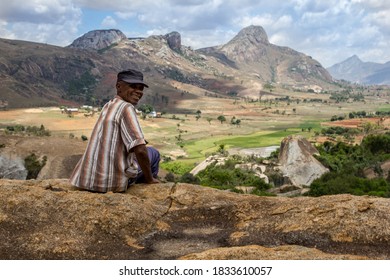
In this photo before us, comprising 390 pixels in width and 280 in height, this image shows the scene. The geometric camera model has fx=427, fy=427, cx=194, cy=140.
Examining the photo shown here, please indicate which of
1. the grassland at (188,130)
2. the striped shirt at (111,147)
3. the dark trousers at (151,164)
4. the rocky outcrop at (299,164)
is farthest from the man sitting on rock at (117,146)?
the grassland at (188,130)

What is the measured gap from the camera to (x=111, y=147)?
8.89 m

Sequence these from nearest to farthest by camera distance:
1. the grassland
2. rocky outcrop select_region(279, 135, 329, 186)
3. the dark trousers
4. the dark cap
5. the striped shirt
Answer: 1. the striped shirt
2. the dark cap
3. the dark trousers
4. rocky outcrop select_region(279, 135, 329, 186)
5. the grassland

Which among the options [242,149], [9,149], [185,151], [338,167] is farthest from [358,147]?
[9,149]

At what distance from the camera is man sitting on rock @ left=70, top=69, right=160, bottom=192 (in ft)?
29.0

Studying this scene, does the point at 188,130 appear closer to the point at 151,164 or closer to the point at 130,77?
the point at 151,164

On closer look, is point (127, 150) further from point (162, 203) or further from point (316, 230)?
point (316, 230)

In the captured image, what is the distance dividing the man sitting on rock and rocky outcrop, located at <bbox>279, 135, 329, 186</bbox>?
62.9m

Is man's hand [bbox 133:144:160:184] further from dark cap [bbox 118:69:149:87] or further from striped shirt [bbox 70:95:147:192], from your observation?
dark cap [bbox 118:69:149:87]

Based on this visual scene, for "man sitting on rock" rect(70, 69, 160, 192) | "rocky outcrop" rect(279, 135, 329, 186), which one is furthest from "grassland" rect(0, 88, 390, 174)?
"man sitting on rock" rect(70, 69, 160, 192)

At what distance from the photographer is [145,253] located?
23.7 ft

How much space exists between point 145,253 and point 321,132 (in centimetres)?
14047

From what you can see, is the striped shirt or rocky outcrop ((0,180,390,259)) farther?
the striped shirt

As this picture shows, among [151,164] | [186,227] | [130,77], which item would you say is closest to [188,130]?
[151,164]

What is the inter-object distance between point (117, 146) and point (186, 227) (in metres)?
2.21
